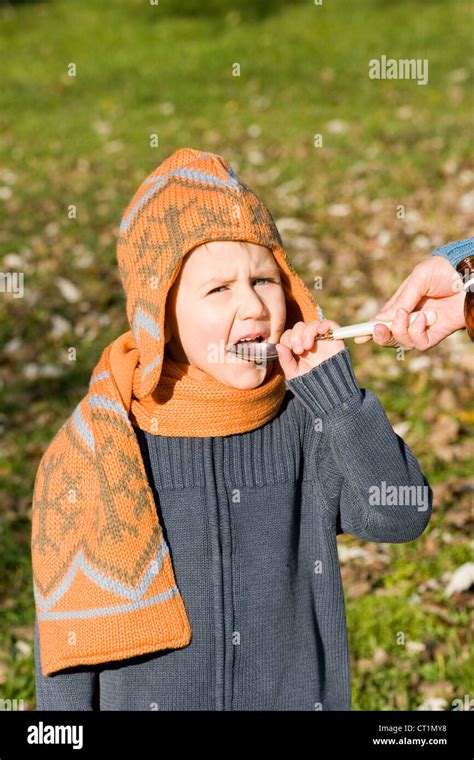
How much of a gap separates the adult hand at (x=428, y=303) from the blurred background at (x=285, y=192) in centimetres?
167

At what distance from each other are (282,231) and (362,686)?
4975 mm

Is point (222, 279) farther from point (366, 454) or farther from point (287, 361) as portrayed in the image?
point (366, 454)

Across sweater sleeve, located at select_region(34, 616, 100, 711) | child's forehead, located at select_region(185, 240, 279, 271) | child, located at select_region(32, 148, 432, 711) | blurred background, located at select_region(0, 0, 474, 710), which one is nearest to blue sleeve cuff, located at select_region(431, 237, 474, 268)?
child, located at select_region(32, 148, 432, 711)

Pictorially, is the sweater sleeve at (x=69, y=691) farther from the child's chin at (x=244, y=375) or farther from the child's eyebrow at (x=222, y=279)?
the child's eyebrow at (x=222, y=279)

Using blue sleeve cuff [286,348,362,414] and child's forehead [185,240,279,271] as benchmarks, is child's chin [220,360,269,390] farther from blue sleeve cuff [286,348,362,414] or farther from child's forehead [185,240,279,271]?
child's forehead [185,240,279,271]

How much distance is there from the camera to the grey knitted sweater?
7.98ft

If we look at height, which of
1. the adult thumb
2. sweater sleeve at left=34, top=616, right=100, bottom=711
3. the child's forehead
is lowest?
sweater sleeve at left=34, top=616, right=100, bottom=711

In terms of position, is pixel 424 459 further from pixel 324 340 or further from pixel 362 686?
pixel 324 340

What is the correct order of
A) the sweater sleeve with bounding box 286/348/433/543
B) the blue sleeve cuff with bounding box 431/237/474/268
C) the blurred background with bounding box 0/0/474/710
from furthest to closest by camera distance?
the blurred background with bounding box 0/0/474/710, the blue sleeve cuff with bounding box 431/237/474/268, the sweater sleeve with bounding box 286/348/433/543

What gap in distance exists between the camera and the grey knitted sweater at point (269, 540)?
95.8 inches

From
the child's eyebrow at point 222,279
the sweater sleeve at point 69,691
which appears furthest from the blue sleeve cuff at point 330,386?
the sweater sleeve at point 69,691

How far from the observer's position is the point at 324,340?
249 cm
